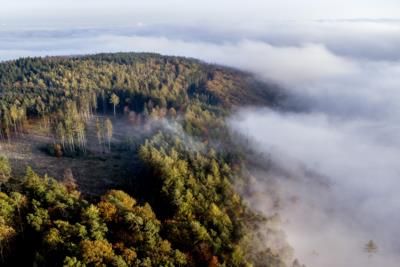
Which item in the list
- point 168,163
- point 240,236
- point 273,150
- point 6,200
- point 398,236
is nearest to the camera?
point 6,200

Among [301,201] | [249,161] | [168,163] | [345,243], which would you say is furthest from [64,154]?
[345,243]

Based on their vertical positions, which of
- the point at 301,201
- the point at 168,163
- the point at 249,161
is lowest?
the point at 301,201

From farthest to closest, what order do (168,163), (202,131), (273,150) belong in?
(273,150), (202,131), (168,163)

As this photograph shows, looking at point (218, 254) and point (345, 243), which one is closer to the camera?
point (218, 254)

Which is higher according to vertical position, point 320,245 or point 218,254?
point 218,254

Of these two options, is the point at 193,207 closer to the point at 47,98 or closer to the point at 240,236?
the point at 240,236

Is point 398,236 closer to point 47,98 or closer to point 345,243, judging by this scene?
point 345,243
